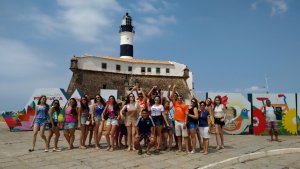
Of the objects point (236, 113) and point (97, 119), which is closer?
point (97, 119)

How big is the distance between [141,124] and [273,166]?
330 centimetres

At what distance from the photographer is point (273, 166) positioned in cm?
584

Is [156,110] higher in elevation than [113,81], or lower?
lower

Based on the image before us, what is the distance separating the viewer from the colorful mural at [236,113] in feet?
37.6

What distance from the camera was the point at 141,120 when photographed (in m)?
6.88

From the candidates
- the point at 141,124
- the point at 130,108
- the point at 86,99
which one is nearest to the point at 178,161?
the point at 141,124

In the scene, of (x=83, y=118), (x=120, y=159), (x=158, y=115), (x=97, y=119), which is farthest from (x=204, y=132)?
(x=83, y=118)

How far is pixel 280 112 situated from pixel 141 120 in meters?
7.45

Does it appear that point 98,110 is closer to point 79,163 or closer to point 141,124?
point 141,124

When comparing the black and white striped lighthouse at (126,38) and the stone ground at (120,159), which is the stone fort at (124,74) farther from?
the stone ground at (120,159)

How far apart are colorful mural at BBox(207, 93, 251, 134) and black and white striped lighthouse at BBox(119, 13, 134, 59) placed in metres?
35.9

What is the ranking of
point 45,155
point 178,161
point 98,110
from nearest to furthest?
point 178,161
point 45,155
point 98,110

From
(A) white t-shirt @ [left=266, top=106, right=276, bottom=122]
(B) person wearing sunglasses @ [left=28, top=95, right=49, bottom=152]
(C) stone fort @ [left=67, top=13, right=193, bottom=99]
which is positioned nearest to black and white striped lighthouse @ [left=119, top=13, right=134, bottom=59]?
(C) stone fort @ [left=67, top=13, right=193, bottom=99]

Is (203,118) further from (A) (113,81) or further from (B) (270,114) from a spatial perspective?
(A) (113,81)
